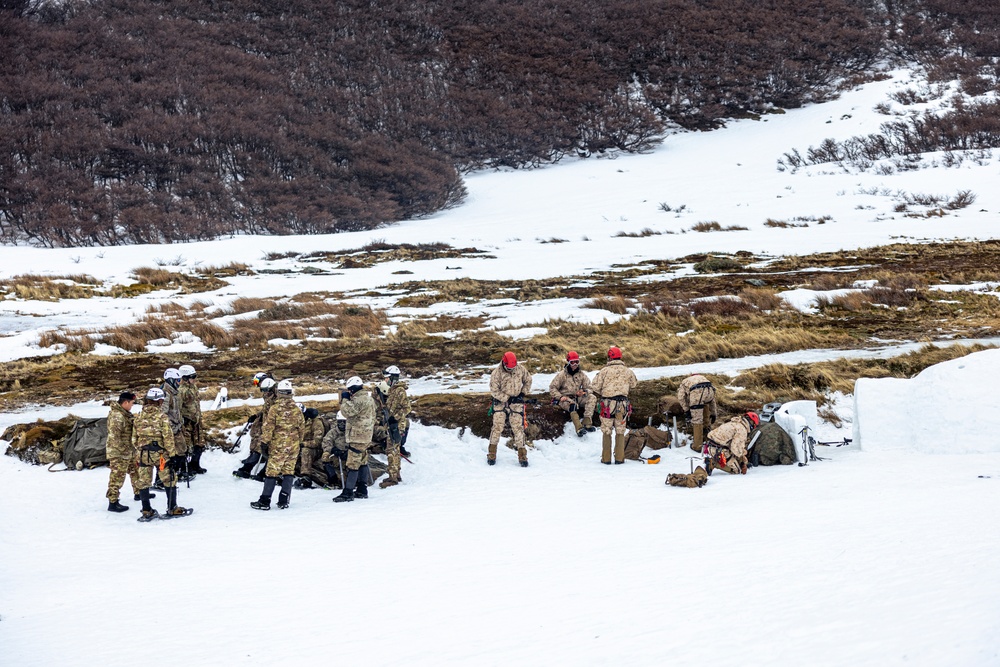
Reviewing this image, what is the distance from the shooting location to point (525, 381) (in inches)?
434

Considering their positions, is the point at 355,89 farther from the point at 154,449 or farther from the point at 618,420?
the point at 154,449

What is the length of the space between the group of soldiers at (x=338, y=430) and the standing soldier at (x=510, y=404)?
0.6 inches

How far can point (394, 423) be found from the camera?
33.7ft

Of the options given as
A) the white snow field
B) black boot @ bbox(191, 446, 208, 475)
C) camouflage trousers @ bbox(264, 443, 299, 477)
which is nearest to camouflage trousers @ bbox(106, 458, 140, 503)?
the white snow field

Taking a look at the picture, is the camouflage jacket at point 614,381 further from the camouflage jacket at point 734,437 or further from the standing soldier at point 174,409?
the standing soldier at point 174,409

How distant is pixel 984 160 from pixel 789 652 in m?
53.7

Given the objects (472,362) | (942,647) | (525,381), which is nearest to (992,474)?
(942,647)

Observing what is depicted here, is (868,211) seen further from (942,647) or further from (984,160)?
(942,647)

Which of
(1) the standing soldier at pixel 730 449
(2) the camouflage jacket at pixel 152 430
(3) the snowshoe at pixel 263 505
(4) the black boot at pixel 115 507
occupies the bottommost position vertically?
(3) the snowshoe at pixel 263 505

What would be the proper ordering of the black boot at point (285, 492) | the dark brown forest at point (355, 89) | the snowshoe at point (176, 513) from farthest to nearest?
the dark brown forest at point (355, 89) → the black boot at point (285, 492) → the snowshoe at point (176, 513)

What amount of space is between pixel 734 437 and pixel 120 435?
8155mm

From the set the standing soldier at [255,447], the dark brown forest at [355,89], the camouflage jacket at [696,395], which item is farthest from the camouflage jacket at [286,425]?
the dark brown forest at [355,89]

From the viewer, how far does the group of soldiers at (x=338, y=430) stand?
8.75 m

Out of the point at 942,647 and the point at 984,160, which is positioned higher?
the point at 984,160
